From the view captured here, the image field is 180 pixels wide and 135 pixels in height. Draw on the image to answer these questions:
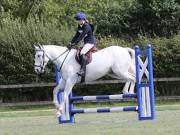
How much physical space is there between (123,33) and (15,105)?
10.0m

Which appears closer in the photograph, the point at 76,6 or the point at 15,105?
the point at 15,105

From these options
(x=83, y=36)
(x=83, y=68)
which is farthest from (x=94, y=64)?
(x=83, y=36)

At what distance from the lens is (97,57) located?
55.7 feet

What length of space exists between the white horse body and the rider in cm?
28

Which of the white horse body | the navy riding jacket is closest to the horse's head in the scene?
the white horse body

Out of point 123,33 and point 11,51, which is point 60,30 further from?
point 123,33

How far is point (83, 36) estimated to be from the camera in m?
16.3

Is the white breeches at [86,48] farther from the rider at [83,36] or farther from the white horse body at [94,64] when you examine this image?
the white horse body at [94,64]

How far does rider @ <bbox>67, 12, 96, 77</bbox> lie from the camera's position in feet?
53.4

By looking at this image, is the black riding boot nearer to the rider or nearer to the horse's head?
the rider

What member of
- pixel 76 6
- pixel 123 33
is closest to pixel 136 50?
pixel 123 33

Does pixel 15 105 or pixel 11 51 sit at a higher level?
pixel 11 51

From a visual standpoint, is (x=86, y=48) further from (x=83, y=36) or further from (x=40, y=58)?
(x=40, y=58)

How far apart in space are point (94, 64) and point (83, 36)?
1018 millimetres
